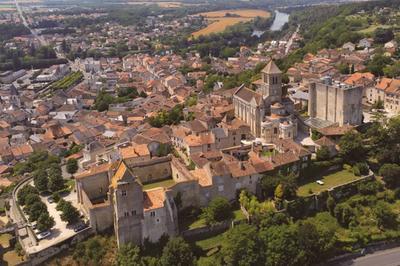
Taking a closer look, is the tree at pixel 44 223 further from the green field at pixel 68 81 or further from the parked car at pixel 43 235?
the green field at pixel 68 81

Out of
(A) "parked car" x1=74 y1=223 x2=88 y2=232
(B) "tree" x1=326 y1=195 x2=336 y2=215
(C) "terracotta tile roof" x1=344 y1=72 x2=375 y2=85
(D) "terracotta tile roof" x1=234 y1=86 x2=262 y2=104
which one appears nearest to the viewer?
(A) "parked car" x1=74 y1=223 x2=88 y2=232

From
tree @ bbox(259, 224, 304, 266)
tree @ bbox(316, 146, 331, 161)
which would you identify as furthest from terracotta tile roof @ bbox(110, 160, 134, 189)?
tree @ bbox(316, 146, 331, 161)

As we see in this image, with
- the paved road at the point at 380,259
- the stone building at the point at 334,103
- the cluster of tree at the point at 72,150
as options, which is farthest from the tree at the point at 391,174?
the cluster of tree at the point at 72,150

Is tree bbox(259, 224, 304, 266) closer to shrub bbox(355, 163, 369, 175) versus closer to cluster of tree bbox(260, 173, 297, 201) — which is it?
cluster of tree bbox(260, 173, 297, 201)

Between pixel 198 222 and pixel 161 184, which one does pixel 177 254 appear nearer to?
pixel 198 222

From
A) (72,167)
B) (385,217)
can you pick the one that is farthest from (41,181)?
(385,217)
